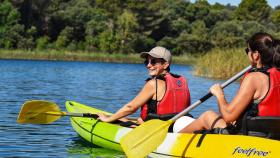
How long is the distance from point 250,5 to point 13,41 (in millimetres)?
46114

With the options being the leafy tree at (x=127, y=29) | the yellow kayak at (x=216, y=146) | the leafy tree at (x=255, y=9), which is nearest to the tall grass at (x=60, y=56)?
the leafy tree at (x=127, y=29)

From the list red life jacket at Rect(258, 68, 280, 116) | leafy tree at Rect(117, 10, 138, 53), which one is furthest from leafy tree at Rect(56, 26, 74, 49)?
red life jacket at Rect(258, 68, 280, 116)

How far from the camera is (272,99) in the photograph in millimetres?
5547

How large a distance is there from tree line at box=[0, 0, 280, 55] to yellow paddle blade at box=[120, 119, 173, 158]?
1720 inches

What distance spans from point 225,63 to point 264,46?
1762cm

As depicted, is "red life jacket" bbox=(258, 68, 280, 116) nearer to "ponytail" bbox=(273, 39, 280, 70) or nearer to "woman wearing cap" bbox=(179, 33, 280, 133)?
"woman wearing cap" bbox=(179, 33, 280, 133)

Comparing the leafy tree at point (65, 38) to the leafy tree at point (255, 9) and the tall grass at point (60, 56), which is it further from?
A: the leafy tree at point (255, 9)

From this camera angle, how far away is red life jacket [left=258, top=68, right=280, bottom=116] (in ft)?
18.2

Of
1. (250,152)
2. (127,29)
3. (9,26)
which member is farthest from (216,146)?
(127,29)

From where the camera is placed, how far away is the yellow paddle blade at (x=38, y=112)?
27.0 ft

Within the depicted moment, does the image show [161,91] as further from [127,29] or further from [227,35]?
[127,29]

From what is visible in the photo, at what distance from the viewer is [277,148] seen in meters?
5.46

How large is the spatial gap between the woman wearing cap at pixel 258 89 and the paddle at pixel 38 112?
9.34 ft

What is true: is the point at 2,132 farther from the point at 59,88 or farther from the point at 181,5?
the point at 181,5
